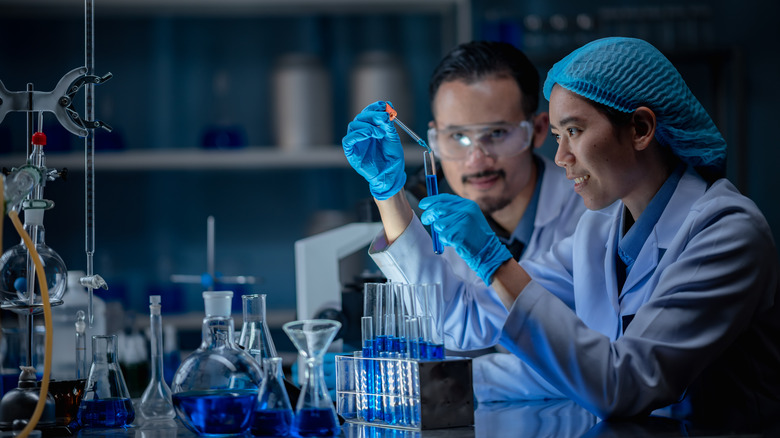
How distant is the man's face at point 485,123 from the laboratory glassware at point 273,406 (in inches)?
49.6

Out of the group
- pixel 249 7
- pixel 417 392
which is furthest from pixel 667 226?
pixel 249 7

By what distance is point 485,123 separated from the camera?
2287 millimetres

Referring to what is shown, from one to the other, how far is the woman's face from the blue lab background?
224 centimetres

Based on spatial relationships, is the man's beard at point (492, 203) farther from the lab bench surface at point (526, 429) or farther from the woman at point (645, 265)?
the lab bench surface at point (526, 429)

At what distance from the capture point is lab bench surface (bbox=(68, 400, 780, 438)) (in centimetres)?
115

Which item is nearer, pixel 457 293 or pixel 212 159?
pixel 457 293

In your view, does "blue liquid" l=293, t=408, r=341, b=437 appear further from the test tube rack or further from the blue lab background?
the blue lab background

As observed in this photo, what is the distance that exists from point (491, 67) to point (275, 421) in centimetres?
146

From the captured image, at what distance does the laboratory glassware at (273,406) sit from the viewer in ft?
3.78

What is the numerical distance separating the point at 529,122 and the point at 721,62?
5.83ft

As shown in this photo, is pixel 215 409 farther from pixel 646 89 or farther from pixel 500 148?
pixel 500 148

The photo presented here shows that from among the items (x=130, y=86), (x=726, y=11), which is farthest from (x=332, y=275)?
(x=726, y=11)

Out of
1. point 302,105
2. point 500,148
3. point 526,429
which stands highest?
point 302,105

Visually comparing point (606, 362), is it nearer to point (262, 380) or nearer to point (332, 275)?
point (262, 380)
